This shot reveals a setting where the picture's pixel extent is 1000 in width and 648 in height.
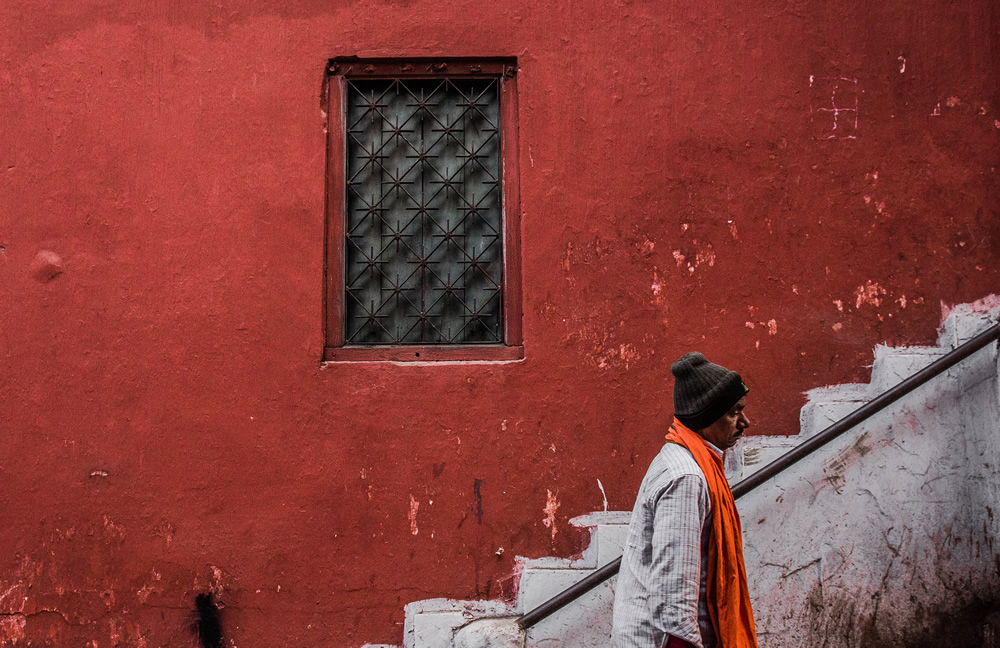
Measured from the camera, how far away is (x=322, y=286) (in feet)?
14.1

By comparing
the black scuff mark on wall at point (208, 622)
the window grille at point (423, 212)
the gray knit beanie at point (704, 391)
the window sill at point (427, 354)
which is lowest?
the black scuff mark on wall at point (208, 622)

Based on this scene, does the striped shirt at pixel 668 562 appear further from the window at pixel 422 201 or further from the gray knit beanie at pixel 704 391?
the window at pixel 422 201

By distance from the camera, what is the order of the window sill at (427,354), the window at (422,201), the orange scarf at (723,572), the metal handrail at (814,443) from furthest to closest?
the window at (422,201) < the window sill at (427,354) < the metal handrail at (814,443) < the orange scarf at (723,572)

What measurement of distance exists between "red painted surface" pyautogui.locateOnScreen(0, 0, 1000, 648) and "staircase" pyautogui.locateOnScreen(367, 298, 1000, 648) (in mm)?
260

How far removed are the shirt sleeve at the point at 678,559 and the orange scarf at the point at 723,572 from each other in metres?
0.09

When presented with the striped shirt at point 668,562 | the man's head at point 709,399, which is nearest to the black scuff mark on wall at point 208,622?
the striped shirt at point 668,562

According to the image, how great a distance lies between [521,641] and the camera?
12.7 feet

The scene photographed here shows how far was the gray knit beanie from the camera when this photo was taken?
2.48 meters

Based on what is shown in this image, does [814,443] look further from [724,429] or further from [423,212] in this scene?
[423,212]

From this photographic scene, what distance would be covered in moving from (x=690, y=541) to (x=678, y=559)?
0.21 feet

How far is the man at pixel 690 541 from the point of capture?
7.45 feet

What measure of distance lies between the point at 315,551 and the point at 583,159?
2642 mm

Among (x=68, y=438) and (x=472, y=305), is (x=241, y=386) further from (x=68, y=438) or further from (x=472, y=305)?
(x=472, y=305)

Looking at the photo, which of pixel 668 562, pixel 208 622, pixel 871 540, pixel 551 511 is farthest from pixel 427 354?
pixel 871 540
